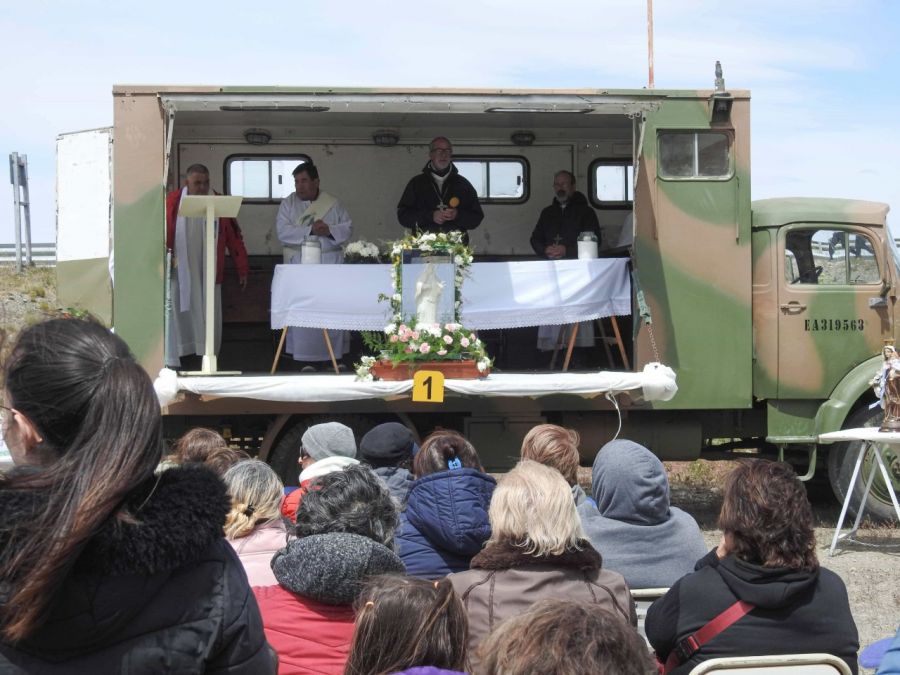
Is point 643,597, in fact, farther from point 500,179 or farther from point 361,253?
point 500,179

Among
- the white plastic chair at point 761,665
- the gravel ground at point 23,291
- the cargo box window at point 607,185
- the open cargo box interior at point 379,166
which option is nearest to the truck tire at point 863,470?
the open cargo box interior at point 379,166

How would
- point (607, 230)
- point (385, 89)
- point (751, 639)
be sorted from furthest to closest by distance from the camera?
point (607, 230)
point (385, 89)
point (751, 639)

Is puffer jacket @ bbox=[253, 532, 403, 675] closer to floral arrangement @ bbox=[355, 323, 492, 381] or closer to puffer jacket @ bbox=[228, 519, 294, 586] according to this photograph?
puffer jacket @ bbox=[228, 519, 294, 586]

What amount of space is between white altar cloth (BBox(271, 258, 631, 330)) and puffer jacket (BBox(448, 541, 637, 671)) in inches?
235

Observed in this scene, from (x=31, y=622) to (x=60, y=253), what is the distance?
8124mm

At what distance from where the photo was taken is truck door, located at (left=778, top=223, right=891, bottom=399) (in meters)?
9.71

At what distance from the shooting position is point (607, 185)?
12.0 meters

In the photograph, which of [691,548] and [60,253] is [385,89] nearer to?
[60,253]

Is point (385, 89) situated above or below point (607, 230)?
above

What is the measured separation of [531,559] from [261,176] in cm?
873

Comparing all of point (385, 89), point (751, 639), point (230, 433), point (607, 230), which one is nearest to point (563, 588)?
point (751, 639)

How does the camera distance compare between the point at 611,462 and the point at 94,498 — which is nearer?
the point at 94,498

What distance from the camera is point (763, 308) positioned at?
→ 9.70 m

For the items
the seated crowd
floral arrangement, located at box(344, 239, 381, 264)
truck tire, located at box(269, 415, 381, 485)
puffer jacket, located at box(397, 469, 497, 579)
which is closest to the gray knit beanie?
the seated crowd
